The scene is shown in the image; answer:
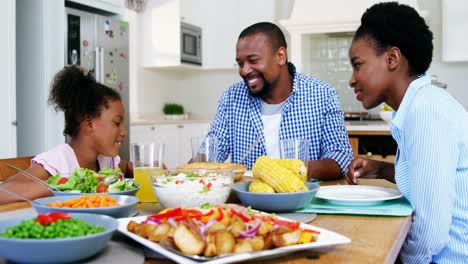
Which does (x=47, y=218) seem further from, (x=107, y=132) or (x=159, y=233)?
(x=107, y=132)

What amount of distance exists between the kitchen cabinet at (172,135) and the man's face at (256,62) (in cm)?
231

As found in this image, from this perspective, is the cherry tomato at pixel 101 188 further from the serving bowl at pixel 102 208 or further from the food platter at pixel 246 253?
the food platter at pixel 246 253

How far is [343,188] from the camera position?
1.42 m

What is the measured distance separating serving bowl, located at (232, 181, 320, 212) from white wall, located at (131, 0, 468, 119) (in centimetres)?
429

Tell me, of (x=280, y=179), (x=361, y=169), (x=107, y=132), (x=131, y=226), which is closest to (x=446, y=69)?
(x=361, y=169)

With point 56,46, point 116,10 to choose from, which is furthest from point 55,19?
point 116,10

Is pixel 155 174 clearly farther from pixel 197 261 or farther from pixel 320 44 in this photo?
pixel 320 44

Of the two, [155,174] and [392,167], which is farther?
[392,167]

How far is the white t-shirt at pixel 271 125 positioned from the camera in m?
2.14

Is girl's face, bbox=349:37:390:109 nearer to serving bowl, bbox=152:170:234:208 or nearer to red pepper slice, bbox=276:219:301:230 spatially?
serving bowl, bbox=152:170:234:208

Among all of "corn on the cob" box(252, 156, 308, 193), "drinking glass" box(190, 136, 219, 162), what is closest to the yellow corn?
"corn on the cob" box(252, 156, 308, 193)

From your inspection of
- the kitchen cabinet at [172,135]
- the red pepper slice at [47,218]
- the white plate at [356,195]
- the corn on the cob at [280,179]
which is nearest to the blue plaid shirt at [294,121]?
the white plate at [356,195]

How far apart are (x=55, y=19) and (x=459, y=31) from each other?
3.28 metres

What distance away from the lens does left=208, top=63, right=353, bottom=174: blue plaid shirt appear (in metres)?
2.13
